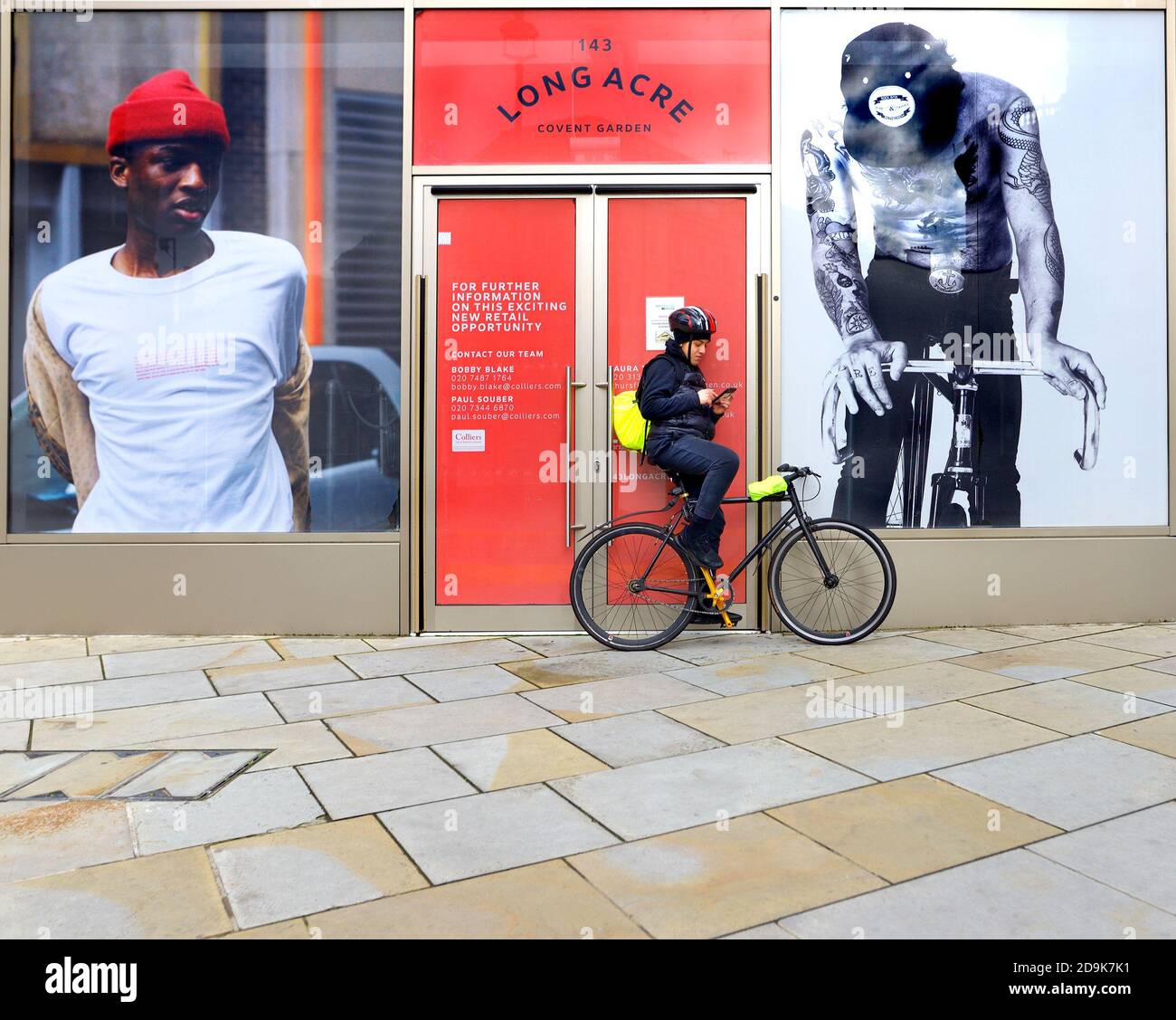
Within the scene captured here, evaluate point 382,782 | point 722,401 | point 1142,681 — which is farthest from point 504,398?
point 1142,681

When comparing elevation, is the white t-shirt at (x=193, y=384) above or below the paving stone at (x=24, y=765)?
above

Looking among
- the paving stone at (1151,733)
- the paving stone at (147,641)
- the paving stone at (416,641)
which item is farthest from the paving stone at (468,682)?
the paving stone at (1151,733)

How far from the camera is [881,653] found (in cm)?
603

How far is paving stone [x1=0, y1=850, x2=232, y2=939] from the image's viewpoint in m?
2.77

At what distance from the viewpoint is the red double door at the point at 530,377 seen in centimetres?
671

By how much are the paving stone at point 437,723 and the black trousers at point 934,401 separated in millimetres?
2888

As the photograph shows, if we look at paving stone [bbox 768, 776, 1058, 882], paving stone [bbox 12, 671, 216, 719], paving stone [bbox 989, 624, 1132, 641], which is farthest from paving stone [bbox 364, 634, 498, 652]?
paving stone [bbox 989, 624, 1132, 641]

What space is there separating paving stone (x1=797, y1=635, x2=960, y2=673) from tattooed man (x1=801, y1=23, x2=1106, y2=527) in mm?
904

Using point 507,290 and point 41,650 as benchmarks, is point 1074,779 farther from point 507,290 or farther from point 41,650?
point 41,650

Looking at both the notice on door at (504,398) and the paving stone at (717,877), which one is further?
the notice on door at (504,398)

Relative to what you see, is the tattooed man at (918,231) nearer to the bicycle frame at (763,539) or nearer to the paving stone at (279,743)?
the bicycle frame at (763,539)

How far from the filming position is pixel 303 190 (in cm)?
669

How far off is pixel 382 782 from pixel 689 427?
3169mm

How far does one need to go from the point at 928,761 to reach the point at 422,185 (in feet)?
15.4
